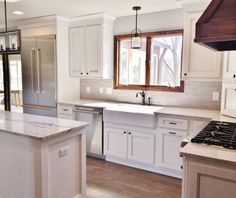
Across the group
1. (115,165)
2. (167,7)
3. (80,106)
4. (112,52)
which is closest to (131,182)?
(115,165)

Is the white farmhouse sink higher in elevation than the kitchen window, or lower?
lower

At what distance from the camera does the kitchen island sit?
199 centimetres

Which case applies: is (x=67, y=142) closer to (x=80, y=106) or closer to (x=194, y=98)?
(x=80, y=106)

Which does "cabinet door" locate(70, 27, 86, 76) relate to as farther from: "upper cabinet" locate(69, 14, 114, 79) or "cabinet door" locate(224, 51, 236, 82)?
"cabinet door" locate(224, 51, 236, 82)

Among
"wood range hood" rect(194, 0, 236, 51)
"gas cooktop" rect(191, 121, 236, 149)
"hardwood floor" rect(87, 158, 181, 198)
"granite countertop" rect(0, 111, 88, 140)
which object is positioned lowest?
"hardwood floor" rect(87, 158, 181, 198)

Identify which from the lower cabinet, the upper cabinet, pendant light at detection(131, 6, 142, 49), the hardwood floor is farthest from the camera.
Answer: the upper cabinet

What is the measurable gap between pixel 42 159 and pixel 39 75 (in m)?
2.61

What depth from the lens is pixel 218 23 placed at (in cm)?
152

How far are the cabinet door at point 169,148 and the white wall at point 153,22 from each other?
1696 mm

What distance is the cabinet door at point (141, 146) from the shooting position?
10.7ft

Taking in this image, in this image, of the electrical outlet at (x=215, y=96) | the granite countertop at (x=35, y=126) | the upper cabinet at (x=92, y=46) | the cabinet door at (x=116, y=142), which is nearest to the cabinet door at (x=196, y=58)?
the electrical outlet at (x=215, y=96)

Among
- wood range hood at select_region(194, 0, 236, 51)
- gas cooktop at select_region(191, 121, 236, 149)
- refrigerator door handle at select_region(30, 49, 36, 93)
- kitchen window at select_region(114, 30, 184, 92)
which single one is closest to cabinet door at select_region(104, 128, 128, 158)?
kitchen window at select_region(114, 30, 184, 92)

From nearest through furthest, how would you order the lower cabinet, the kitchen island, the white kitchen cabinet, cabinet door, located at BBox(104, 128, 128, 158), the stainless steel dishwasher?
1. the white kitchen cabinet
2. the kitchen island
3. the lower cabinet
4. cabinet door, located at BBox(104, 128, 128, 158)
5. the stainless steel dishwasher

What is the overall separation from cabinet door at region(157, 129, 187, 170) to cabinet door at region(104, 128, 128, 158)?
0.55 meters
